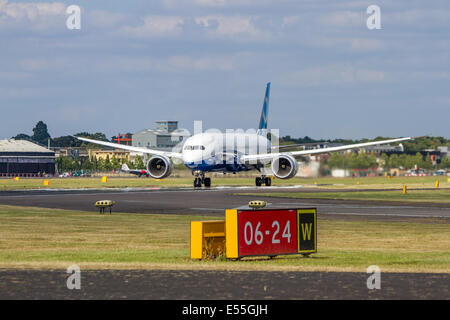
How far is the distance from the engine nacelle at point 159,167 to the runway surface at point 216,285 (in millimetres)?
60347

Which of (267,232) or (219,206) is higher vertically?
(267,232)

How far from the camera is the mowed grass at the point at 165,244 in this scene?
2273 cm

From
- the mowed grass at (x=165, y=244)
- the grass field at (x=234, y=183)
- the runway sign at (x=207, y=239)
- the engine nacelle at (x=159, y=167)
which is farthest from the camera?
the grass field at (x=234, y=183)

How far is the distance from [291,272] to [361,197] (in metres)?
50.1

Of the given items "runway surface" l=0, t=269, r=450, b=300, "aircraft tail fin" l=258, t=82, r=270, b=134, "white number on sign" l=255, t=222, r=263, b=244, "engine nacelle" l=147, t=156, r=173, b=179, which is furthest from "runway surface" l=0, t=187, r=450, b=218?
"aircraft tail fin" l=258, t=82, r=270, b=134

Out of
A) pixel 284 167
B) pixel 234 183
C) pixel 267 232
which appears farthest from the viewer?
pixel 234 183

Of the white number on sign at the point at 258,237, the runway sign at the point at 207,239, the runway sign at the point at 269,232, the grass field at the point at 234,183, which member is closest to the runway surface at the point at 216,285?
the runway sign at the point at 269,232

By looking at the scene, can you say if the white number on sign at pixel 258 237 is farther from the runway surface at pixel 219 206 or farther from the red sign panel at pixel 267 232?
the runway surface at pixel 219 206

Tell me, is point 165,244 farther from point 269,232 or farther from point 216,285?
point 216,285

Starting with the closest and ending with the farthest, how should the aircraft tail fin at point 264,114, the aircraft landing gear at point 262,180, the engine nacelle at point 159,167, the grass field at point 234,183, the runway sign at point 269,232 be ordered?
the runway sign at point 269,232, the engine nacelle at point 159,167, the aircraft landing gear at point 262,180, the grass field at point 234,183, the aircraft tail fin at point 264,114

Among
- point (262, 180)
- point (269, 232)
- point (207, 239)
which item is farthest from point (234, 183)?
point (269, 232)

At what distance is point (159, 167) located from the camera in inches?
3250

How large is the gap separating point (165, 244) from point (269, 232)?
8.05m
